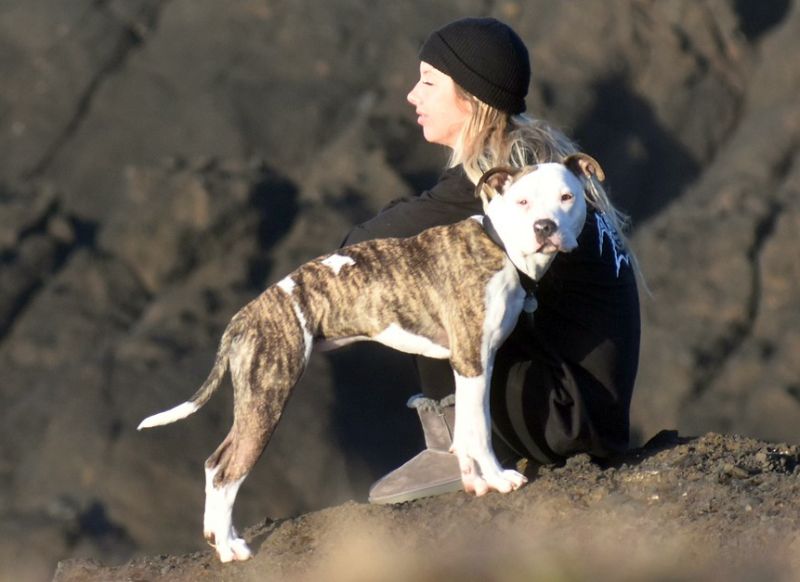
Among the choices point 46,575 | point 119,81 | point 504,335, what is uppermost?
point 504,335

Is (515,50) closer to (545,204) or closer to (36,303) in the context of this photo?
(545,204)

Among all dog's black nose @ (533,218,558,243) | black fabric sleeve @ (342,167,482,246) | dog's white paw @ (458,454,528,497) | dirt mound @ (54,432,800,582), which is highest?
dog's black nose @ (533,218,558,243)

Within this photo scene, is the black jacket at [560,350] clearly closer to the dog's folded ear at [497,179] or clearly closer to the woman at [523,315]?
the woman at [523,315]

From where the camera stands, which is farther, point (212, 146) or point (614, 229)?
point (212, 146)

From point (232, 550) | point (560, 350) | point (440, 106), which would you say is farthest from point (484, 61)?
point (232, 550)

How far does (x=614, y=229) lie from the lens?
6543mm

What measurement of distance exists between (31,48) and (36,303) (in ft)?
8.55

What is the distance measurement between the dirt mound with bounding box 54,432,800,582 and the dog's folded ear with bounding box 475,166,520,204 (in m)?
1.08

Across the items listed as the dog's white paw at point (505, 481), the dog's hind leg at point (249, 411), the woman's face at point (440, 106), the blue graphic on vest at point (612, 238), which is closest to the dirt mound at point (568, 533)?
the dog's white paw at point (505, 481)

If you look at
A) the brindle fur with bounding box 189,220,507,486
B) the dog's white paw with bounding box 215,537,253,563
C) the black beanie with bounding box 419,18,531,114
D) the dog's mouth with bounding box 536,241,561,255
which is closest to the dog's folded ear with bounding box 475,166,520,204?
the brindle fur with bounding box 189,220,507,486

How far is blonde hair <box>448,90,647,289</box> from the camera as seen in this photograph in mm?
6305

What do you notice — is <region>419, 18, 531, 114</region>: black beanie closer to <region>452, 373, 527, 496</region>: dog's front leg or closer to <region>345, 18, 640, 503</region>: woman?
<region>345, 18, 640, 503</region>: woman

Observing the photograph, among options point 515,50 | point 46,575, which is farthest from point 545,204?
point 46,575

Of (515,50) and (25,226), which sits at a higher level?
(515,50)
